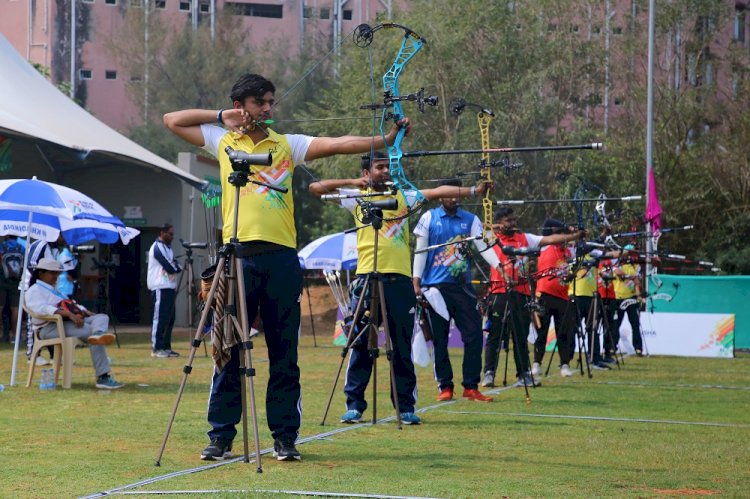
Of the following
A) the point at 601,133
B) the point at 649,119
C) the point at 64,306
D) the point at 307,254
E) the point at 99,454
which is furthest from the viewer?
the point at 601,133

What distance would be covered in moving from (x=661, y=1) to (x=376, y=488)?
34.3 m

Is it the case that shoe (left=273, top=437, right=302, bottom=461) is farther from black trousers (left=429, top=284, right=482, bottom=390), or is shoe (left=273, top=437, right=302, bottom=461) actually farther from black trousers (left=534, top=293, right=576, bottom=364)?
black trousers (left=534, top=293, right=576, bottom=364)

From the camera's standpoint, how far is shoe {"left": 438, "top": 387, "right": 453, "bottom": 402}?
12.1 m

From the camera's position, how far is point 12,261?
68.2 feet

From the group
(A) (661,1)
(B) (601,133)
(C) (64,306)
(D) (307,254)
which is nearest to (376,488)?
(C) (64,306)

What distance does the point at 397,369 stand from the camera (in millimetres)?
10133

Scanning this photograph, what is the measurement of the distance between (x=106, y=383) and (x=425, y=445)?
5375mm

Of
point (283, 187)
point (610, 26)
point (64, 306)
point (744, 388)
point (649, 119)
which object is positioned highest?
point (610, 26)

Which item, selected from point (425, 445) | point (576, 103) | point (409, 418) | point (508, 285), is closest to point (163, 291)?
point (508, 285)

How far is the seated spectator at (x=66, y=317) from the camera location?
12789mm

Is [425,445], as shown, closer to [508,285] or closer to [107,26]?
[508,285]

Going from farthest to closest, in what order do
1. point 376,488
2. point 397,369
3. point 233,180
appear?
point 397,369, point 233,180, point 376,488

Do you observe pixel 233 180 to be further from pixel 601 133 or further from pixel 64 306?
pixel 601 133

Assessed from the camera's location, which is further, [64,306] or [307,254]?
[307,254]
